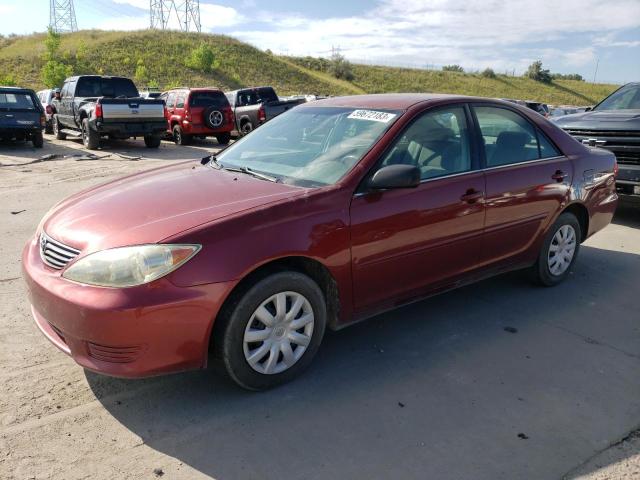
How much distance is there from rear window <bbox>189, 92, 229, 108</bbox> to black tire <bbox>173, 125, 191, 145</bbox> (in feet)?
3.49

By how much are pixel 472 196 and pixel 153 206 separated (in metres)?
2.19

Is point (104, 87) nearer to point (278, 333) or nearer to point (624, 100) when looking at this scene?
point (624, 100)

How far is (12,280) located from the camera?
4.73 metres

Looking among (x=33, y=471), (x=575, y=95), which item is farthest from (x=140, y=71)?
(x=575, y=95)

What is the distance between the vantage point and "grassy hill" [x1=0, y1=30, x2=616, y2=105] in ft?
155

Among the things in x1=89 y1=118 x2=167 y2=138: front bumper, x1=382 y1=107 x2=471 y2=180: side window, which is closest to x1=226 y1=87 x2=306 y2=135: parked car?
x1=89 y1=118 x2=167 y2=138: front bumper

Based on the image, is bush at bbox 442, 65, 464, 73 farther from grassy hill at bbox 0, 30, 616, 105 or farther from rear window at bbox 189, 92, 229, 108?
rear window at bbox 189, 92, 229, 108

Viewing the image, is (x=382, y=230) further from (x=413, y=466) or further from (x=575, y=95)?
(x=575, y=95)

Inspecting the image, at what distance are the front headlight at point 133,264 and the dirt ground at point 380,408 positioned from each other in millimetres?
775

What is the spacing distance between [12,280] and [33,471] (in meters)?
2.82

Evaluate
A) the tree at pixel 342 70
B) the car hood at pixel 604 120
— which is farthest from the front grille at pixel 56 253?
the tree at pixel 342 70

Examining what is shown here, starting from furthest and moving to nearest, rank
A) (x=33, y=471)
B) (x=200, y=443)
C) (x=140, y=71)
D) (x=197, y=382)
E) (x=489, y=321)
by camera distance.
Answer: (x=140, y=71) < (x=489, y=321) < (x=197, y=382) < (x=200, y=443) < (x=33, y=471)

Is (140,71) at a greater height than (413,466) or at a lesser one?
greater

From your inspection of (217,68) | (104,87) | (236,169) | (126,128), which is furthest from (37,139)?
(217,68)
